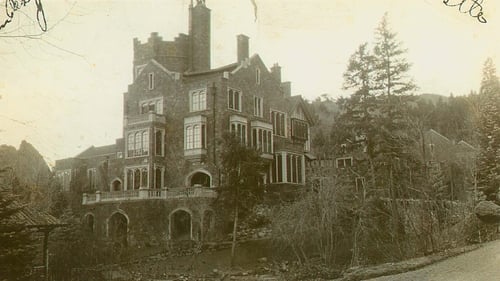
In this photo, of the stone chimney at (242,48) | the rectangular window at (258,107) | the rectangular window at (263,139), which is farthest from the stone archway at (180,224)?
the stone chimney at (242,48)

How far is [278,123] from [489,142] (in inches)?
456

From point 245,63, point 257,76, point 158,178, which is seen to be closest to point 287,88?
point 257,76

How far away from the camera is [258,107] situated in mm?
24812

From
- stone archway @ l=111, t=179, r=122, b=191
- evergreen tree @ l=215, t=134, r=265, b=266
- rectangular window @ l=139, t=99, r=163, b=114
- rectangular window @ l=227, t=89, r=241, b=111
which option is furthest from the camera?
stone archway @ l=111, t=179, r=122, b=191

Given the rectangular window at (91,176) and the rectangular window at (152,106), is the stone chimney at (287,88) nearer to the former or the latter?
the rectangular window at (152,106)

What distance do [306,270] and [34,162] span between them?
822 centimetres

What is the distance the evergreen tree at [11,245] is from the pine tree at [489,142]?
40.0 ft

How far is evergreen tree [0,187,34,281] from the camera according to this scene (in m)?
8.41

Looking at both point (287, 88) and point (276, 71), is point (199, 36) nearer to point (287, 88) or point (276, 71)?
point (276, 71)

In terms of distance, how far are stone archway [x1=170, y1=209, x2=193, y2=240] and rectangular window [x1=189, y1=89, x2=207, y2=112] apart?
16.7 ft

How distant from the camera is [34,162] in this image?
13.9 metres

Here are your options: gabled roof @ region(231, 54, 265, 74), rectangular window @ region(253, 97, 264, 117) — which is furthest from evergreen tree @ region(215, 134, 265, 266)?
rectangular window @ region(253, 97, 264, 117)

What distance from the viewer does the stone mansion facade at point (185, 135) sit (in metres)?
21.0

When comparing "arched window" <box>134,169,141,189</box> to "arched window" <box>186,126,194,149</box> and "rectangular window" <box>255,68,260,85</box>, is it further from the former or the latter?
"rectangular window" <box>255,68,260,85</box>
